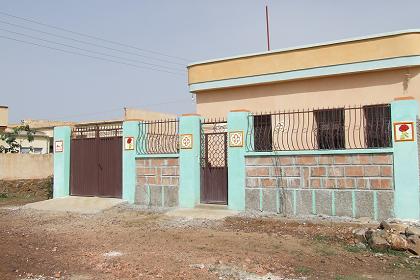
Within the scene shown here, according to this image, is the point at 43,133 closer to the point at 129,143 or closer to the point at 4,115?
the point at 4,115

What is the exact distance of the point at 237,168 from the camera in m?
10.5

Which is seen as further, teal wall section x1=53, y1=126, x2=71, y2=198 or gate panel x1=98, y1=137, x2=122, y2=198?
teal wall section x1=53, y1=126, x2=71, y2=198

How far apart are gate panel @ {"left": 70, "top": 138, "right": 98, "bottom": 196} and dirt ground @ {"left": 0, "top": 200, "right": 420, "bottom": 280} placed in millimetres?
3271

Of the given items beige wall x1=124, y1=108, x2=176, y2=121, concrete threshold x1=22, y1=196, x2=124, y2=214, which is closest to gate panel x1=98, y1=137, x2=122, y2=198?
concrete threshold x1=22, y1=196, x2=124, y2=214

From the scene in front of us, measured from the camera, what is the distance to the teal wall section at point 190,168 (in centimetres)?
1114

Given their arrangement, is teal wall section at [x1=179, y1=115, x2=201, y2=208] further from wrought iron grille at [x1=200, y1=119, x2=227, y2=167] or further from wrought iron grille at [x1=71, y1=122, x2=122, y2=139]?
wrought iron grille at [x1=71, y1=122, x2=122, y2=139]

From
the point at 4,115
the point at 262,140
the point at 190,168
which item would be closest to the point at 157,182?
the point at 190,168

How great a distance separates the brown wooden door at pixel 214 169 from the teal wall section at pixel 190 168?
0.21 meters

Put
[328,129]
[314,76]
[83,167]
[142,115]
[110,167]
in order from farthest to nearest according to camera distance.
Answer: [142,115] → [83,167] → [110,167] → [314,76] → [328,129]

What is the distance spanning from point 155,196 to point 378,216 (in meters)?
5.82

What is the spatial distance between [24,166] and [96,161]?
24.3 feet

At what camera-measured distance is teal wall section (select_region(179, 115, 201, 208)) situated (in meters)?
11.1

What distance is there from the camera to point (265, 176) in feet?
33.1

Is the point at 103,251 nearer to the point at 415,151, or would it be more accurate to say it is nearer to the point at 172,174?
the point at 172,174
